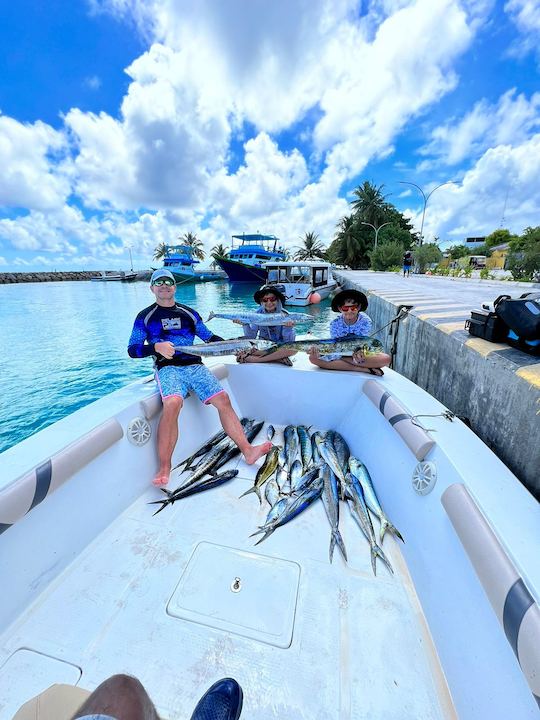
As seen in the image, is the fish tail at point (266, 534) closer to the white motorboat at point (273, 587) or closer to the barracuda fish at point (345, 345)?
the white motorboat at point (273, 587)

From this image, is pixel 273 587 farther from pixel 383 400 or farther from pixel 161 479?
pixel 383 400

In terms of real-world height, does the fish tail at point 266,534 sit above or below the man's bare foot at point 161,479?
below

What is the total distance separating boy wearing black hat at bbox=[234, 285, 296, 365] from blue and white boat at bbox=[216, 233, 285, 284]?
25354 mm

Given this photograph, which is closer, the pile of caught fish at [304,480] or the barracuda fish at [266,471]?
the pile of caught fish at [304,480]

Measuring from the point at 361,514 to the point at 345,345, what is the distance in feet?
4.97

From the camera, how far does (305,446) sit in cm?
304

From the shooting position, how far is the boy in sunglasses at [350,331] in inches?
123

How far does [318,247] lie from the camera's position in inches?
2288

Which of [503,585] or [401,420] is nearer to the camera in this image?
[503,585]

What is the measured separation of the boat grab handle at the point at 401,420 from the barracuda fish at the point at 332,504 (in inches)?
27.7

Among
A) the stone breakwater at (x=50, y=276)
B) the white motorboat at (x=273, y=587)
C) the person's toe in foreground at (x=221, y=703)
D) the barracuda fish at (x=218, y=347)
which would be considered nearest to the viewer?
the person's toe in foreground at (x=221, y=703)

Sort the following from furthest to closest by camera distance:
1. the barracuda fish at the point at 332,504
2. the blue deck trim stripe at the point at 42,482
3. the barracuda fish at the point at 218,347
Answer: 1. the barracuda fish at the point at 218,347
2. the barracuda fish at the point at 332,504
3. the blue deck trim stripe at the point at 42,482

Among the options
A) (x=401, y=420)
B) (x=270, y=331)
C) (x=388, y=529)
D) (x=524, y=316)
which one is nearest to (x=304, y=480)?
(x=388, y=529)

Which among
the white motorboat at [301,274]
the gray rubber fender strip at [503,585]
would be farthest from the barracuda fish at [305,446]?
the white motorboat at [301,274]
